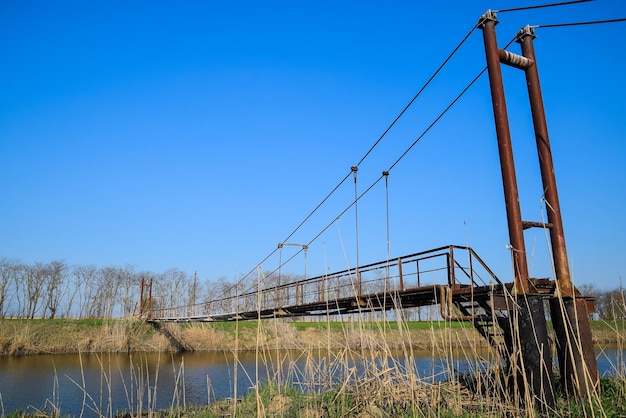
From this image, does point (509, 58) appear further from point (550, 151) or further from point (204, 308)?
point (204, 308)

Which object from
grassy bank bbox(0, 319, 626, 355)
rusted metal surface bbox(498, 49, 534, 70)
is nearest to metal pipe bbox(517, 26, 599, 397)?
rusted metal surface bbox(498, 49, 534, 70)

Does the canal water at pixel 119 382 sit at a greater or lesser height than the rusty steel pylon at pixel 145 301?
lesser

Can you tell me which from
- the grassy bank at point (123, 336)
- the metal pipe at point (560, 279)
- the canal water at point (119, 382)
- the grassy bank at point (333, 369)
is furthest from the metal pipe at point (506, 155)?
the grassy bank at point (123, 336)

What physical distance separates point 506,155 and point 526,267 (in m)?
1.40

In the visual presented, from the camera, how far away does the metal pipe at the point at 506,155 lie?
484 centimetres

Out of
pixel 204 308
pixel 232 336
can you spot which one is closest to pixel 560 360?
pixel 204 308

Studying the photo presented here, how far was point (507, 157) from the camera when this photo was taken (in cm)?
521

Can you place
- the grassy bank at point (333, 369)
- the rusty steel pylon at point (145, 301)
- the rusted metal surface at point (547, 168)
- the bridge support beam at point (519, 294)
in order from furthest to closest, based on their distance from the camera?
the rusty steel pylon at point (145, 301), the rusted metal surface at point (547, 168), the bridge support beam at point (519, 294), the grassy bank at point (333, 369)

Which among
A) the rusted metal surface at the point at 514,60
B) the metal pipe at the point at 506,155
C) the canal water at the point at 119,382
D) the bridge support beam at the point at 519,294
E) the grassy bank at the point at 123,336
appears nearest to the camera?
the bridge support beam at the point at 519,294

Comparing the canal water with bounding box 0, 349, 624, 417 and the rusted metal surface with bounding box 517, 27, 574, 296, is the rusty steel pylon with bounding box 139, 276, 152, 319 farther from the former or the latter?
the rusted metal surface with bounding box 517, 27, 574, 296

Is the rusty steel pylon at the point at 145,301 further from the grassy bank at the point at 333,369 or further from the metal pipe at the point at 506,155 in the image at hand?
the metal pipe at the point at 506,155

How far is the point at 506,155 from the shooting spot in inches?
205

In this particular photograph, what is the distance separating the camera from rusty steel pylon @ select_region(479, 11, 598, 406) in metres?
4.32

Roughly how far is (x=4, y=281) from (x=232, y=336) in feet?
70.1
